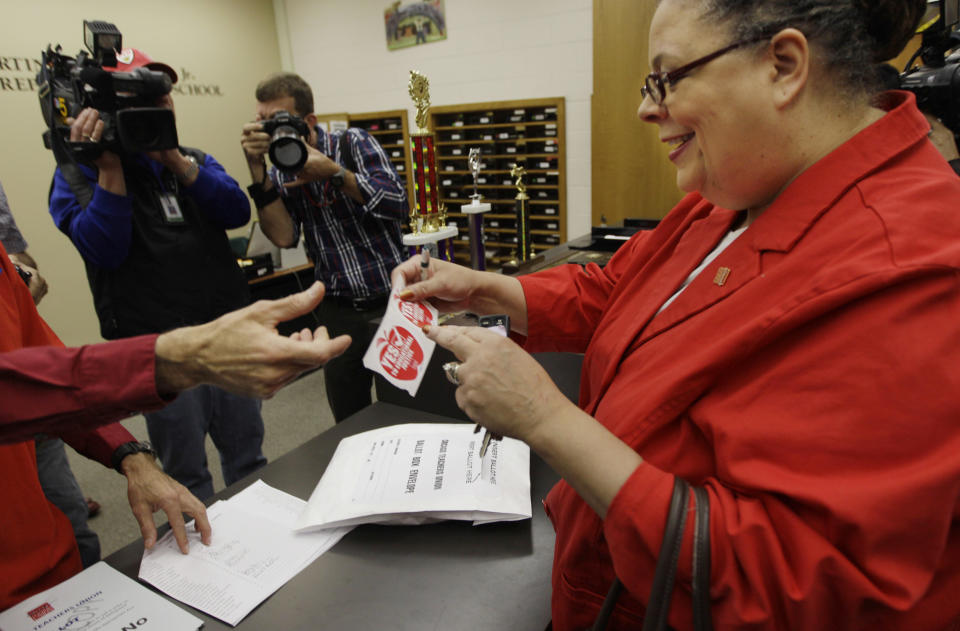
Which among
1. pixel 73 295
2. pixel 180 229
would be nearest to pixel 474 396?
pixel 180 229

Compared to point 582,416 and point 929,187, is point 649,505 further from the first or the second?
point 929,187

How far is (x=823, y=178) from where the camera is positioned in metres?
0.71

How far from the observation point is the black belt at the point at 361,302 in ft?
7.73

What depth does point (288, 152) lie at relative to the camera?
197 cm

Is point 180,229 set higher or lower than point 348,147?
lower

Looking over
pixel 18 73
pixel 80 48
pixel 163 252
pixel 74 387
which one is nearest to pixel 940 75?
pixel 74 387

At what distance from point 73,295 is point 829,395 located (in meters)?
4.96

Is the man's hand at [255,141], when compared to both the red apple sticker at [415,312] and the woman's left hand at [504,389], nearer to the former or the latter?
the red apple sticker at [415,312]

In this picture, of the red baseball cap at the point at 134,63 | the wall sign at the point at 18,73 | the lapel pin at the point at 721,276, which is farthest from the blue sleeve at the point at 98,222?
the wall sign at the point at 18,73

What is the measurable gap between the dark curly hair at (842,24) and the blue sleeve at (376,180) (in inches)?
65.9

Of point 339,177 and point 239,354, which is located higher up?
point 339,177

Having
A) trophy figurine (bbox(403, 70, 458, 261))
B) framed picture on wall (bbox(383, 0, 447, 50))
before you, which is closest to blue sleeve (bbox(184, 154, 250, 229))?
trophy figurine (bbox(403, 70, 458, 261))

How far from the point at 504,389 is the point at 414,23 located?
482 centimetres

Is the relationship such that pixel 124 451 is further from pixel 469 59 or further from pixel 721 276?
pixel 469 59
